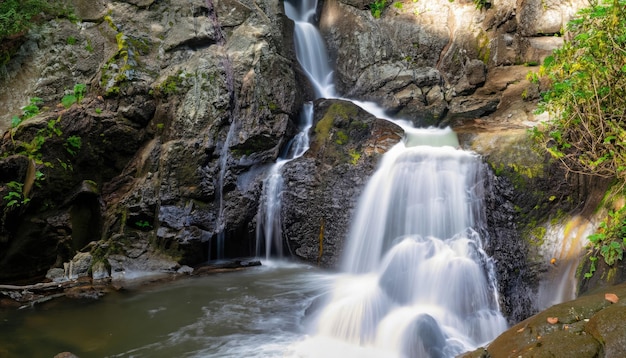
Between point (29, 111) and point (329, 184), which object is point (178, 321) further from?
point (29, 111)

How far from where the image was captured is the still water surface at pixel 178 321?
4738 mm

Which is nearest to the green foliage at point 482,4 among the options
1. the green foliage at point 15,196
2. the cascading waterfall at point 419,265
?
the cascading waterfall at point 419,265

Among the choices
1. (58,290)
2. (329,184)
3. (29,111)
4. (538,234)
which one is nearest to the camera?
(538,234)

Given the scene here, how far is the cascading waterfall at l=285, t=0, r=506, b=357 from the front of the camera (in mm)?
4848

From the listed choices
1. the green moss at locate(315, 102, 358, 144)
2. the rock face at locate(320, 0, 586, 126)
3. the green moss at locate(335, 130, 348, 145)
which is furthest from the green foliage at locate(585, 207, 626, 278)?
the green moss at locate(315, 102, 358, 144)

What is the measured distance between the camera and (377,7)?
12320 millimetres

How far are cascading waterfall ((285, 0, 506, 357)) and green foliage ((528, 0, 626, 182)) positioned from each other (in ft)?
5.65

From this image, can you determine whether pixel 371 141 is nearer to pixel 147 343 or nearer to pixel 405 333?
pixel 405 333

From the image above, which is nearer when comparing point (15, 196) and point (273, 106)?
point (15, 196)

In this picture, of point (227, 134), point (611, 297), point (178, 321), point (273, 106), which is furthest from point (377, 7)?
point (611, 297)

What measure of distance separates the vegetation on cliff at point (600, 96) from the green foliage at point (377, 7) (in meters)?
7.51

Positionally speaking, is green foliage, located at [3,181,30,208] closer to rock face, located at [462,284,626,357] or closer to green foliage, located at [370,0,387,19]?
rock face, located at [462,284,626,357]

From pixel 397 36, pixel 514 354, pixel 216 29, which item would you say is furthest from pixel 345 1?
pixel 514 354

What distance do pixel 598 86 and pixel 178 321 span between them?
20.6 feet
